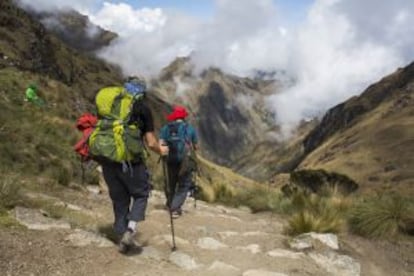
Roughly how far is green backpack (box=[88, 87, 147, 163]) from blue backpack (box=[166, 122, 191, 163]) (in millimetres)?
3944

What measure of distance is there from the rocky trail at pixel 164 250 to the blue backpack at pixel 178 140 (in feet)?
4.33

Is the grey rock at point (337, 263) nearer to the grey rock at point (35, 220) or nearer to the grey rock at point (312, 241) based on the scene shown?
the grey rock at point (312, 241)

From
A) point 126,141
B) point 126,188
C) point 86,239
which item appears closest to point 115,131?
point 126,141

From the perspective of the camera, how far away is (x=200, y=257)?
9.80 meters

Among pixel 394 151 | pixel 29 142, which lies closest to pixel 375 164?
pixel 394 151

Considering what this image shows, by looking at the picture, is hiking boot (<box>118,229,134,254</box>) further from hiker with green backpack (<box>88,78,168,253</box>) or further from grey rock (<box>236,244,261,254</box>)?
grey rock (<box>236,244,261,254</box>)

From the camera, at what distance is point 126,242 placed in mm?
9000

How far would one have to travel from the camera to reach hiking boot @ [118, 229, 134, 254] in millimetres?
9008

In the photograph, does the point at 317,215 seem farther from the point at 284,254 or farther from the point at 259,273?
the point at 259,273

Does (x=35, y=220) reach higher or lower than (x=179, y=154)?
lower

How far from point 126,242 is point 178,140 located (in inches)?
160

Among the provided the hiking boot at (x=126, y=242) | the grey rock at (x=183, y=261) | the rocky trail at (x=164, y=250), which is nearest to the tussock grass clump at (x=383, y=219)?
the rocky trail at (x=164, y=250)

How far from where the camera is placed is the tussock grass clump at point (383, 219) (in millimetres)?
12961

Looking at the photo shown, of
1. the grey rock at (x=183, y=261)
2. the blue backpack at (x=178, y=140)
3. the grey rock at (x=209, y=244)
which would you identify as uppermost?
the blue backpack at (x=178, y=140)
